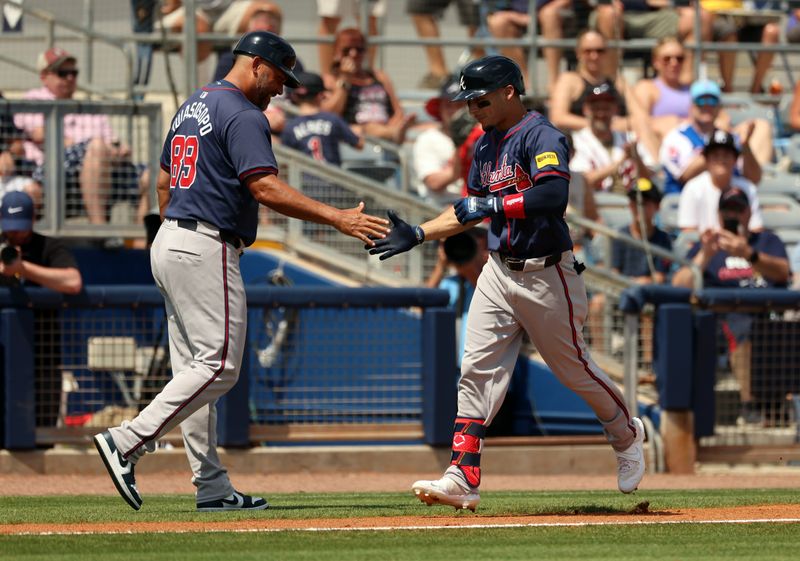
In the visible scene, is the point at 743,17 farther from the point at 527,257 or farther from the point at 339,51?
the point at 527,257

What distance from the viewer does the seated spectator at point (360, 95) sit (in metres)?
13.5

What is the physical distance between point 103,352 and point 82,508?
9.74 feet

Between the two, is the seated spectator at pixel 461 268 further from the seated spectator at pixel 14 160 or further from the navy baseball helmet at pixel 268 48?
the navy baseball helmet at pixel 268 48

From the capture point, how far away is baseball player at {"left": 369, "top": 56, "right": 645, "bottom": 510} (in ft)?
21.4

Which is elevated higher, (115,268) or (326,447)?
(115,268)

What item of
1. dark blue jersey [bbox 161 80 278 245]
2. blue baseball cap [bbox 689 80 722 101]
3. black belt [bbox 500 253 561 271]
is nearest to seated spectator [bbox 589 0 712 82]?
blue baseball cap [bbox 689 80 722 101]

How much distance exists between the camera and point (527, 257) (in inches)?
262

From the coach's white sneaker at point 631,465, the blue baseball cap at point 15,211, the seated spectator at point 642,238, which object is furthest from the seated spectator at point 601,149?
the coach's white sneaker at point 631,465

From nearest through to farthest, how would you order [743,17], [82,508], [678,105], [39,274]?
[82,508] → [39,274] → [678,105] → [743,17]

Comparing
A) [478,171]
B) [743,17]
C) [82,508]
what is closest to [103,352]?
[82,508]

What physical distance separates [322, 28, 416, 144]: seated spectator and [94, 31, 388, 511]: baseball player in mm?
6827

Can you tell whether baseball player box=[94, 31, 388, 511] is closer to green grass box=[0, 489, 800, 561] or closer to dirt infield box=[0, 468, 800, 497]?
green grass box=[0, 489, 800, 561]

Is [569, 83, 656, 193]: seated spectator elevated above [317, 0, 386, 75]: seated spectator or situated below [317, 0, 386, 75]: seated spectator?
below

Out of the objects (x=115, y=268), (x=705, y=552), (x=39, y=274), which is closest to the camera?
(x=705, y=552)
